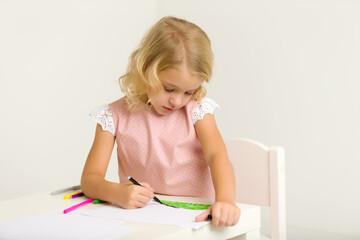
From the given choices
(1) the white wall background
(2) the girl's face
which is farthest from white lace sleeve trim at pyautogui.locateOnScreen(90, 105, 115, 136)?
(1) the white wall background

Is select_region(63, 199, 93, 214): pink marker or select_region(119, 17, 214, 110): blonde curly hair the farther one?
select_region(119, 17, 214, 110): blonde curly hair

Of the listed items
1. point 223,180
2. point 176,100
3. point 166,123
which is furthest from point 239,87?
point 223,180

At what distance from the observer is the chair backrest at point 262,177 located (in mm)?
1124

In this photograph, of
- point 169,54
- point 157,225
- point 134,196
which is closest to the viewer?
point 157,225

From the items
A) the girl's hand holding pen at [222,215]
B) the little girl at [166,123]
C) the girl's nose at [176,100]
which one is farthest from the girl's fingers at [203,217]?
the girl's nose at [176,100]

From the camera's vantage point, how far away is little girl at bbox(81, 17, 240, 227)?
1.08 m

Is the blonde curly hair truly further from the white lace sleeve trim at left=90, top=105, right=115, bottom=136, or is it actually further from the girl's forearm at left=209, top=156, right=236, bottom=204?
the girl's forearm at left=209, top=156, right=236, bottom=204

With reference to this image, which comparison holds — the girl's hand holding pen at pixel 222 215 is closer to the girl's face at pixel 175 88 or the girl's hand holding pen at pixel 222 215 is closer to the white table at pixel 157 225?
the white table at pixel 157 225

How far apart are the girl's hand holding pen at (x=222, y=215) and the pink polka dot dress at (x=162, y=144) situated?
39 cm

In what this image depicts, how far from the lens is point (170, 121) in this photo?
1220 millimetres

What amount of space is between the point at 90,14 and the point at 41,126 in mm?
642

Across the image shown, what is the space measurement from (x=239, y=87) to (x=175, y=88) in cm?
145

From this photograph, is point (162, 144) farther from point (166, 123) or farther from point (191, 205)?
point (191, 205)

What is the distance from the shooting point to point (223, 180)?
0.98 m
